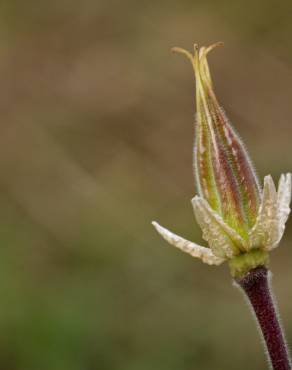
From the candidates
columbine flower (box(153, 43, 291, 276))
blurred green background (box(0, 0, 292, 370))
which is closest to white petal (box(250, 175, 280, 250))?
columbine flower (box(153, 43, 291, 276))

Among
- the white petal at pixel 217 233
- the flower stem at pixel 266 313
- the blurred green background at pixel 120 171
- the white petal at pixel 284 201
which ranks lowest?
the flower stem at pixel 266 313

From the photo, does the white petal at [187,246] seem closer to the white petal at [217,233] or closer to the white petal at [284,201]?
the white petal at [217,233]

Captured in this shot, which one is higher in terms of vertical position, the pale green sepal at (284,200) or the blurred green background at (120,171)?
the blurred green background at (120,171)

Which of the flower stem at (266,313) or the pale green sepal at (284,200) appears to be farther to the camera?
the pale green sepal at (284,200)

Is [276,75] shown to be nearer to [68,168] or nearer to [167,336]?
[68,168]

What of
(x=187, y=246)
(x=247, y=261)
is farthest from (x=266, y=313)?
(x=187, y=246)

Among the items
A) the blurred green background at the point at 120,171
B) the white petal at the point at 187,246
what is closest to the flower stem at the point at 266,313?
the white petal at the point at 187,246

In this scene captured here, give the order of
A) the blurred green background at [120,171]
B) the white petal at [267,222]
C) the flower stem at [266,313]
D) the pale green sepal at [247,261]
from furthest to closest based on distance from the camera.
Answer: the blurred green background at [120,171]
the pale green sepal at [247,261]
the white petal at [267,222]
the flower stem at [266,313]
